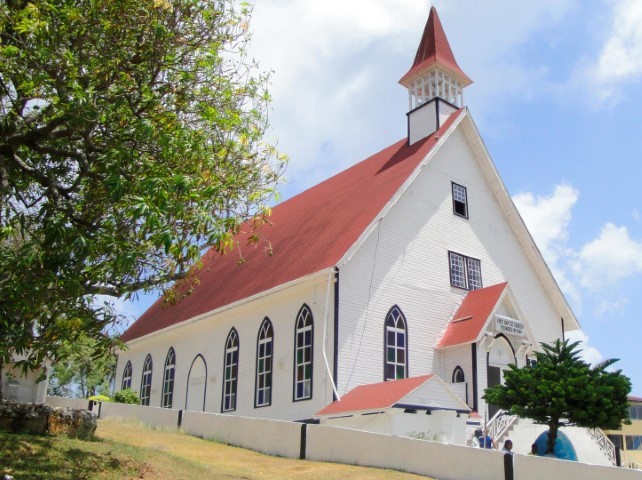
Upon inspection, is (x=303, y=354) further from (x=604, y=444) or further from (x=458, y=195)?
(x=604, y=444)

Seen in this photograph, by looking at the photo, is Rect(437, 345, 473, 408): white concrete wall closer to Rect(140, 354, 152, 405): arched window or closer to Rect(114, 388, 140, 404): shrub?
Rect(114, 388, 140, 404): shrub

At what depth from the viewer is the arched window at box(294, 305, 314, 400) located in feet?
75.8

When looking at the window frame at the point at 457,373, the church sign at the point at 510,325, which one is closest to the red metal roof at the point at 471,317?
the church sign at the point at 510,325

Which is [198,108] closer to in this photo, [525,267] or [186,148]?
[186,148]

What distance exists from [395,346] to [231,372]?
23.6ft

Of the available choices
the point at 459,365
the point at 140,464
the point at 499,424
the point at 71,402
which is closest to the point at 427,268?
the point at 459,365

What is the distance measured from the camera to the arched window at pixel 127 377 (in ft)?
120

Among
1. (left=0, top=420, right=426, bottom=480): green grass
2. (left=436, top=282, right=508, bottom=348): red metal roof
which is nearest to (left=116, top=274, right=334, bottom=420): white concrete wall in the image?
(left=0, top=420, right=426, bottom=480): green grass

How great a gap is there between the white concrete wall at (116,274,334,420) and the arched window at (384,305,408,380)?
92.8 inches

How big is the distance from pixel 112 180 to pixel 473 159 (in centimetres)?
2059

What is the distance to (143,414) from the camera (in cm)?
2666

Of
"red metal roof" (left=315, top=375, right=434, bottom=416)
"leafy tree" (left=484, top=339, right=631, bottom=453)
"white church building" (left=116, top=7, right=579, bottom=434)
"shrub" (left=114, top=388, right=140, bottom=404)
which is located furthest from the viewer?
"shrub" (left=114, top=388, right=140, bottom=404)

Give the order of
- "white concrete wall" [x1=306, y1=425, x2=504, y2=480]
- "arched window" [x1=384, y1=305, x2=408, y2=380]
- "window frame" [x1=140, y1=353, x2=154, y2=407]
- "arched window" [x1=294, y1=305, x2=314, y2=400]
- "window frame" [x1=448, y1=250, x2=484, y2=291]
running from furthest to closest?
"window frame" [x1=140, y1=353, x2=154, y2=407] → "window frame" [x1=448, y1=250, x2=484, y2=291] → "arched window" [x1=384, y1=305, x2=408, y2=380] → "arched window" [x1=294, y1=305, x2=314, y2=400] → "white concrete wall" [x1=306, y1=425, x2=504, y2=480]

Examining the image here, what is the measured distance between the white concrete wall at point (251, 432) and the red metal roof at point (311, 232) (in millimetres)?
3955
